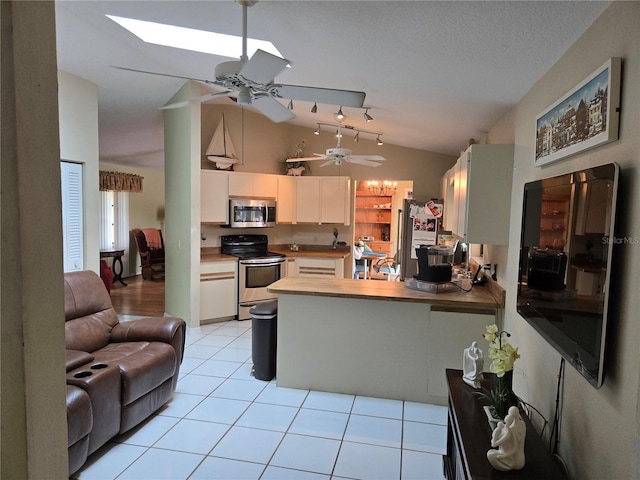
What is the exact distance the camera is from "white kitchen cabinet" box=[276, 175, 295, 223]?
629 cm

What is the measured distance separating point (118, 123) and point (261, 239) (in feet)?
9.22

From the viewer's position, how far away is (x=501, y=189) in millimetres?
2838

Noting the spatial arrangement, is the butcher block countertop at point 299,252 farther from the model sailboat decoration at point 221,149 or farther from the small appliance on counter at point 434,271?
the small appliance on counter at point 434,271

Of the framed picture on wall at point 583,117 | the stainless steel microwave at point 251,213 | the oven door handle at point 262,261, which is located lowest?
the oven door handle at point 262,261

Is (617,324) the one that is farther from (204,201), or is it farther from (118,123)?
(118,123)

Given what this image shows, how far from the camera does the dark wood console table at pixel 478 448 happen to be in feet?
4.77

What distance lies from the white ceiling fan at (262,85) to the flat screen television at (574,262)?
1.21m

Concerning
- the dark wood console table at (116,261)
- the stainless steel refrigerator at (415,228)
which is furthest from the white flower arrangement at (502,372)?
the dark wood console table at (116,261)

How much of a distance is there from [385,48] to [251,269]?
3.90 metres

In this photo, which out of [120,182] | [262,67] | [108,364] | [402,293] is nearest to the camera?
[262,67]

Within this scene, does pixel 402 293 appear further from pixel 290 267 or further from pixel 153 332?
pixel 290 267

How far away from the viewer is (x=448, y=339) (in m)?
3.10

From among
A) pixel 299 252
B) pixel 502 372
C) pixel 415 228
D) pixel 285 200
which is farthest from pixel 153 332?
pixel 415 228

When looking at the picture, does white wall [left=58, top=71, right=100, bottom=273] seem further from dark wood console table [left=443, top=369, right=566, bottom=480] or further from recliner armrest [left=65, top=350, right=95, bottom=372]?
dark wood console table [left=443, top=369, right=566, bottom=480]
